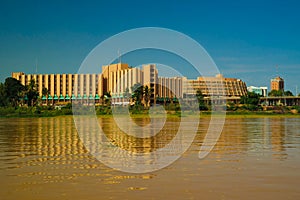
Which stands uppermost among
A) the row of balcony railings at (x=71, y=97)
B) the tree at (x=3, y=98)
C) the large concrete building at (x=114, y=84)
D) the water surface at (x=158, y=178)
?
the large concrete building at (x=114, y=84)

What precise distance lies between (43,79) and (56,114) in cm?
7965

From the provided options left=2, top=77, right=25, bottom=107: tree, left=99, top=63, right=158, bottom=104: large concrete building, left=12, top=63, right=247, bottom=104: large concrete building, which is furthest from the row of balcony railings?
left=2, top=77, right=25, bottom=107: tree

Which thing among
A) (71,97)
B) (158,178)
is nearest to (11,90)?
(71,97)

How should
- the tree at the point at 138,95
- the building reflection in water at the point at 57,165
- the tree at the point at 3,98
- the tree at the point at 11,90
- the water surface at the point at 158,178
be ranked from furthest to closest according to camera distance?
the tree at the point at 138,95, the tree at the point at 11,90, the tree at the point at 3,98, the building reflection in water at the point at 57,165, the water surface at the point at 158,178

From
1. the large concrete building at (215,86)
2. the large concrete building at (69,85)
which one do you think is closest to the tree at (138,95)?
the large concrete building at (69,85)

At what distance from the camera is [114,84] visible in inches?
5138

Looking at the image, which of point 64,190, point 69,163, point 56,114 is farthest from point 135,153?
point 56,114

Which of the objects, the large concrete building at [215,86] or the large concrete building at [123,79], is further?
the large concrete building at [215,86]

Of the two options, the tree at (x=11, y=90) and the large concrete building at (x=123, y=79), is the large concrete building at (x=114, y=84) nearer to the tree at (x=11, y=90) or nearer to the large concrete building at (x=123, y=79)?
the large concrete building at (x=123, y=79)

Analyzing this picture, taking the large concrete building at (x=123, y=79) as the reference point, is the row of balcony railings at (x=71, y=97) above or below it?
below

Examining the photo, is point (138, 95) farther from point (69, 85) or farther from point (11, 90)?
point (69, 85)

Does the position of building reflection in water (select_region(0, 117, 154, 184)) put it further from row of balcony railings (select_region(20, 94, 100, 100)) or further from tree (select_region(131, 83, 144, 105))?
row of balcony railings (select_region(20, 94, 100, 100))

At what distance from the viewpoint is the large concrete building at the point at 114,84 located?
12388 centimetres

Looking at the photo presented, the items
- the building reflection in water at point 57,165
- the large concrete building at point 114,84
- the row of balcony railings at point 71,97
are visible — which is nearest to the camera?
the building reflection in water at point 57,165
